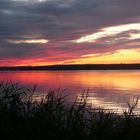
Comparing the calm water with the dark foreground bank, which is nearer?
the dark foreground bank

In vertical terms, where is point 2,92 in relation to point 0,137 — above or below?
above

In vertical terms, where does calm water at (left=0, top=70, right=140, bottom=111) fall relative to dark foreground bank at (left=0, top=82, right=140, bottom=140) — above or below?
below

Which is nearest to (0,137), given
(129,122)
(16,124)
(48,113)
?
(16,124)

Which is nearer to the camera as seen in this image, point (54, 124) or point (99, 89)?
point (54, 124)

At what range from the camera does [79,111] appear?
963 centimetres

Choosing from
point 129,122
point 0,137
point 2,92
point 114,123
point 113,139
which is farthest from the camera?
point 2,92

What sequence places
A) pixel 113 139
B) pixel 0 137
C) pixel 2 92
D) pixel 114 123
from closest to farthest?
pixel 0 137 → pixel 113 139 → pixel 114 123 → pixel 2 92

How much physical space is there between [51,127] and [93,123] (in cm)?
120

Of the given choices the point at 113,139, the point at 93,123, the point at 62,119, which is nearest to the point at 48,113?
the point at 62,119

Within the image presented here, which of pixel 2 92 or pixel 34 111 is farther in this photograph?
pixel 2 92

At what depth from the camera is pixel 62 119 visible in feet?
32.1

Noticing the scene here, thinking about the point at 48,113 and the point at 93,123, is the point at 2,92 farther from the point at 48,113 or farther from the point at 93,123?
the point at 93,123

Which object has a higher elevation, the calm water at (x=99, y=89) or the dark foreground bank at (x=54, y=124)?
the dark foreground bank at (x=54, y=124)

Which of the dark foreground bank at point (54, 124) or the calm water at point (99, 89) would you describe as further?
the calm water at point (99, 89)
